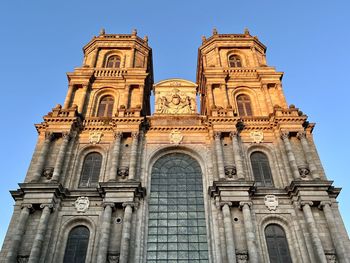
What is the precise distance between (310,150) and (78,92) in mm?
20121

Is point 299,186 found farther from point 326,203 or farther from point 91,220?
point 91,220

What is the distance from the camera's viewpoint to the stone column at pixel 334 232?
899 inches

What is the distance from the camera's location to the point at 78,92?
116ft

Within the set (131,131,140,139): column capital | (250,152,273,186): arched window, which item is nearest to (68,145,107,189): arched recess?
(131,131,140,139): column capital

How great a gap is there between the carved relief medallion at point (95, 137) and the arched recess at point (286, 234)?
1365 cm

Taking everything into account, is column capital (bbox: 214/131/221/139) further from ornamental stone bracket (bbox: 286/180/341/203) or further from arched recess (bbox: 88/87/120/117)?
arched recess (bbox: 88/87/120/117)

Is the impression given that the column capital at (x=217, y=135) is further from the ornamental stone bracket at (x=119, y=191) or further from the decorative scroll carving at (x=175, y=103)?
the ornamental stone bracket at (x=119, y=191)

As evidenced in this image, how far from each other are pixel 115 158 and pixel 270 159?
450 inches

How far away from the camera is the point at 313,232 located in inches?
931

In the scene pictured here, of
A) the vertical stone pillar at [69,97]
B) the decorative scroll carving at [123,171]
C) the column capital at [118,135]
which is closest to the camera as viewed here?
the decorative scroll carving at [123,171]

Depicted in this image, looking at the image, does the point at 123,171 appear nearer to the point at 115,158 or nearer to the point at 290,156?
the point at 115,158

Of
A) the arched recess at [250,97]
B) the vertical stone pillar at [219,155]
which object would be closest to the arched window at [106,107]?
the vertical stone pillar at [219,155]

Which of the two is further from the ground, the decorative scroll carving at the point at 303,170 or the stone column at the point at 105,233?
the decorative scroll carving at the point at 303,170

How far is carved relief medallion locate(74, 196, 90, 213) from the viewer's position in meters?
26.1
